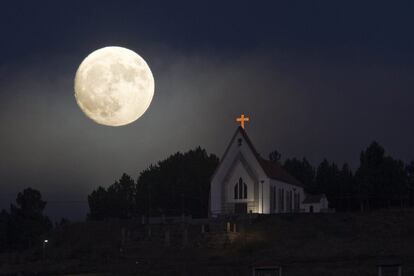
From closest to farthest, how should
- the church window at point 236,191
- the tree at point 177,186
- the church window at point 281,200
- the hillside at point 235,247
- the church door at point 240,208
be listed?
the hillside at point 235,247 → the church door at point 240,208 → the church window at point 236,191 → the church window at point 281,200 → the tree at point 177,186

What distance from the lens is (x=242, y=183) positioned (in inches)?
3494

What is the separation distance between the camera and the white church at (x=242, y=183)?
288ft

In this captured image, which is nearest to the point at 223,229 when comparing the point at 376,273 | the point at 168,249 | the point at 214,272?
the point at 168,249

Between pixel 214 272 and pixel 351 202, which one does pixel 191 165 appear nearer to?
pixel 351 202

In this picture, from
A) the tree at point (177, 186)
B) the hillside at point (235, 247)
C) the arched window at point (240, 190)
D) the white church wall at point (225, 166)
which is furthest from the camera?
the tree at point (177, 186)

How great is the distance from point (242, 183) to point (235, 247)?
2102 cm

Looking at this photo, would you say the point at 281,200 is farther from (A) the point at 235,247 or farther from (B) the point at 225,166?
(A) the point at 235,247

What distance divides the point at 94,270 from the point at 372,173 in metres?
48.3

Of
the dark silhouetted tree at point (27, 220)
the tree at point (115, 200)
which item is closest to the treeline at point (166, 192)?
the tree at point (115, 200)

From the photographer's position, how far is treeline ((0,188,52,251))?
104750 millimetres

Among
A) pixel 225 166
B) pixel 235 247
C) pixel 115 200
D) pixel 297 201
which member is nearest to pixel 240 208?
pixel 225 166

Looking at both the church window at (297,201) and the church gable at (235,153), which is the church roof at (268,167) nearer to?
the church gable at (235,153)

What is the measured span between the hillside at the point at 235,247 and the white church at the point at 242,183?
9.85 metres

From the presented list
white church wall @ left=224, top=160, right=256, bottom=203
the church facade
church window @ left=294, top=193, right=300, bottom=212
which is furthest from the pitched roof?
white church wall @ left=224, top=160, right=256, bottom=203
